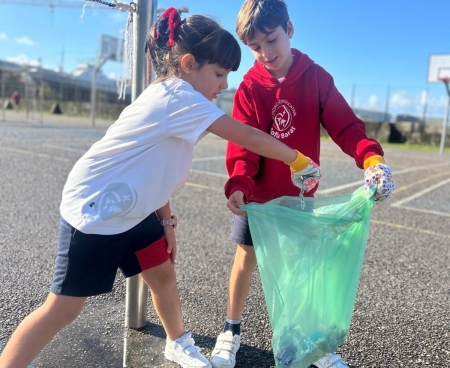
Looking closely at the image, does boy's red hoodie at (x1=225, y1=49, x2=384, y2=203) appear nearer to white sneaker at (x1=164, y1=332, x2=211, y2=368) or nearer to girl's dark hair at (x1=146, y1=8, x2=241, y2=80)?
girl's dark hair at (x1=146, y1=8, x2=241, y2=80)

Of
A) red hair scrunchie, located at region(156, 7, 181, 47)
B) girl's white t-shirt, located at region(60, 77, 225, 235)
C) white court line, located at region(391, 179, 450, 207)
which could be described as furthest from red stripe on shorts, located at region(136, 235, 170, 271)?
white court line, located at region(391, 179, 450, 207)

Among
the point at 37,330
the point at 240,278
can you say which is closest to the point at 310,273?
the point at 240,278

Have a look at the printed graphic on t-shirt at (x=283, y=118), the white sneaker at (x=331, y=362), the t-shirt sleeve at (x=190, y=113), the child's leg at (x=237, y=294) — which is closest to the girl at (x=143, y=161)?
the t-shirt sleeve at (x=190, y=113)

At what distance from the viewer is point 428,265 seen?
355 centimetres

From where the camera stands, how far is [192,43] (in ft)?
5.54

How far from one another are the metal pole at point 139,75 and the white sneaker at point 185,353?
0.98 ft

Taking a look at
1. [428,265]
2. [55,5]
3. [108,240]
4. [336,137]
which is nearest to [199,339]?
[108,240]

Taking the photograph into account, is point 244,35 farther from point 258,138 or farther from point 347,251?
point 347,251

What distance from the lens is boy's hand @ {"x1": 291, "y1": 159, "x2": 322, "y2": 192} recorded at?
174 cm

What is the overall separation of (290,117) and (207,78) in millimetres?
492

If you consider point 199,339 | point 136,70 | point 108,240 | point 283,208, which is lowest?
point 199,339

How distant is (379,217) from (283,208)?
11.7 feet

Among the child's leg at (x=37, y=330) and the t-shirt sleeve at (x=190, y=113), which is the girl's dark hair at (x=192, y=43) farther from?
the child's leg at (x=37, y=330)

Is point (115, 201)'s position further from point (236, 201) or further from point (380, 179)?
point (380, 179)
